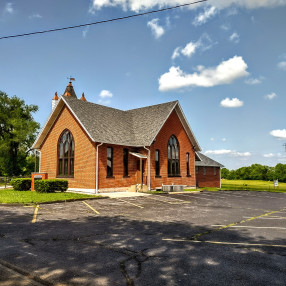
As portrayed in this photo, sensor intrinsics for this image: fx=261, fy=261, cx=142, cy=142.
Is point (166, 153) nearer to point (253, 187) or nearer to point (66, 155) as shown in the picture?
point (66, 155)

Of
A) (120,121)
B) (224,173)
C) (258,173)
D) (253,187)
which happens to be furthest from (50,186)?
(224,173)

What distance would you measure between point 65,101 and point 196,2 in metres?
16.3

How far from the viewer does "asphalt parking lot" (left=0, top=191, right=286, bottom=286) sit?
4.65 m

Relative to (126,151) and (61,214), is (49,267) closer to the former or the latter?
(61,214)

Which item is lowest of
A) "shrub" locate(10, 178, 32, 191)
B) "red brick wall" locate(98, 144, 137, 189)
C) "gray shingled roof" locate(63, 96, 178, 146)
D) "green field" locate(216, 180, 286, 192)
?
"green field" locate(216, 180, 286, 192)

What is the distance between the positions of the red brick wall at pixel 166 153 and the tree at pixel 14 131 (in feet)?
98.4

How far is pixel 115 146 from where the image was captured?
24.1 metres

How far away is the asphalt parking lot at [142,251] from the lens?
183 inches

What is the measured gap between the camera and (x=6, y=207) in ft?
45.7

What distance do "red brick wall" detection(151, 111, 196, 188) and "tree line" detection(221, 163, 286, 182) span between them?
2768 inches

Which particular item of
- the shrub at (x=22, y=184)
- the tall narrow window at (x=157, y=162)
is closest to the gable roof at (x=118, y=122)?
the tall narrow window at (x=157, y=162)

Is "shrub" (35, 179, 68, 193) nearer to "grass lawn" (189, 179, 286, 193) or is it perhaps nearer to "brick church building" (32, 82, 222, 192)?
"brick church building" (32, 82, 222, 192)

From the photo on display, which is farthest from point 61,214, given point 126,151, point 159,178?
point 159,178

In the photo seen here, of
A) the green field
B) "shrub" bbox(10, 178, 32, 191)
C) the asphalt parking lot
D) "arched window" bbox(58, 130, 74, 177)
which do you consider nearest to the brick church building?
"arched window" bbox(58, 130, 74, 177)
